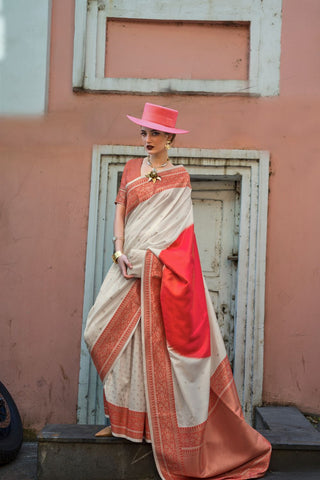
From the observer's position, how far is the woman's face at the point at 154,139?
326cm

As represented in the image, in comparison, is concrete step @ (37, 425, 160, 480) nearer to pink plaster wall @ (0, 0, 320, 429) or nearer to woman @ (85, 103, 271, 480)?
woman @ (85, 103, 271, 480)

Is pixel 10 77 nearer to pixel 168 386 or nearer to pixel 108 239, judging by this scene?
pixel 108 239

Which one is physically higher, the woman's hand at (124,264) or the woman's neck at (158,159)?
the woman's neck at (158,159)

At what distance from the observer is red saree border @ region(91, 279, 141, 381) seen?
310 cm

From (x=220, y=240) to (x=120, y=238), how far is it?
1.36m

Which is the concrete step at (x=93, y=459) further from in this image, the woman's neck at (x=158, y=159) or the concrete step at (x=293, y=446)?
the woman's neck at (x=158, y=159)

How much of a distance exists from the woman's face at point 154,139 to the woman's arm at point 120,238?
0.40m

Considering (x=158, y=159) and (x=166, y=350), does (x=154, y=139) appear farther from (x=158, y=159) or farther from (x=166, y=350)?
(x=166, y=350)

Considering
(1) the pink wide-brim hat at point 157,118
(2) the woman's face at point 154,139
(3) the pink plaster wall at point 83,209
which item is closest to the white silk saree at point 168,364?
(2) the woman's face at point 154,139

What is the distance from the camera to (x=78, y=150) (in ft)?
14.2

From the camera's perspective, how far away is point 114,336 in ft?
10.2

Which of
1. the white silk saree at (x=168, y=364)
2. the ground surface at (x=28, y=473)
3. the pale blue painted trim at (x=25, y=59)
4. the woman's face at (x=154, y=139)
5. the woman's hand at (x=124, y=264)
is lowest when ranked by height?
the ground surface at (x=28, y=473)

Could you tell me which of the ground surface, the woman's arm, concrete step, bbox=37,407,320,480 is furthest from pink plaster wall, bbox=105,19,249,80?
the ground surface

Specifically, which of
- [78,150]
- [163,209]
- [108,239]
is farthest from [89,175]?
[163,209]
